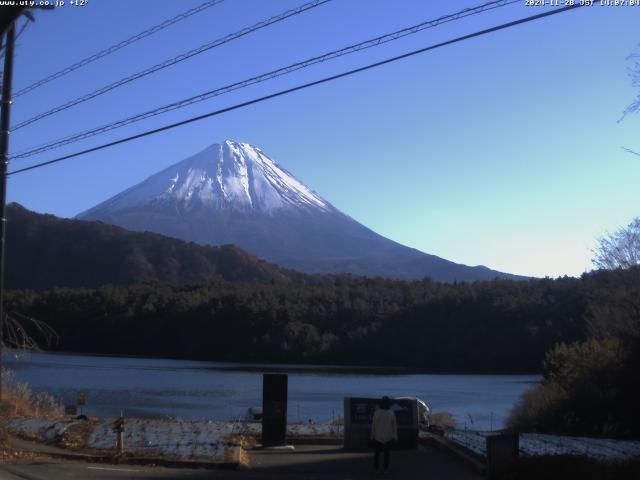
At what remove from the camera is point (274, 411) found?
16094 millimetres

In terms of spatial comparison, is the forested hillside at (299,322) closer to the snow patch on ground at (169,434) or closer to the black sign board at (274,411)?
the snow patch on ground at (169,434)

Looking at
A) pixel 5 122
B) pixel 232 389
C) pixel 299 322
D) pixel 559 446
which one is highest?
pixel 5 122

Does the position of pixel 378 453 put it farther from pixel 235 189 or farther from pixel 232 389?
pixel 235 189

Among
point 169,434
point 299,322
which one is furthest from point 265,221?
point 169,434

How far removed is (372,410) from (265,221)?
505ft

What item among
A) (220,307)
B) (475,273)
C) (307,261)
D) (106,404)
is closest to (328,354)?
(220,307)

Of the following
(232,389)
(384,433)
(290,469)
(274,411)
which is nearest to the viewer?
(384,433)

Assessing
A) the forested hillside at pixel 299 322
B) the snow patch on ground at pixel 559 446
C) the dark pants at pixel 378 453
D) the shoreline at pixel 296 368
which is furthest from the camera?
the forested hillside at pixel 299 322

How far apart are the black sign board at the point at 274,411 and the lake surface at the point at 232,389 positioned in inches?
502

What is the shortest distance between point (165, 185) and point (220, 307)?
116 metres

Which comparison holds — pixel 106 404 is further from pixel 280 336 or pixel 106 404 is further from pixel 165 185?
pixel 165 185

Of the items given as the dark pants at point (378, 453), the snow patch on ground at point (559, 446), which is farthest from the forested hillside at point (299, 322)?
the dark pants at point (378, 453)

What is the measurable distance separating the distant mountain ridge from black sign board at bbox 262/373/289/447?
92.0 metres

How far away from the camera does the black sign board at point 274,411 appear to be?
16.1 meters
